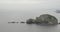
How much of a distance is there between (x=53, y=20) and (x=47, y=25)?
3674 mm

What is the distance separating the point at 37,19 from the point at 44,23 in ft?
12.6

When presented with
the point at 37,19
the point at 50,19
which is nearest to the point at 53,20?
the point at 50,19

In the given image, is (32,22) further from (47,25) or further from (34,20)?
(47,25)

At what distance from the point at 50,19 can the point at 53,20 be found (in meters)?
1.53

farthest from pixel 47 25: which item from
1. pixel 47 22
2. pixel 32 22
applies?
pixel 32 22

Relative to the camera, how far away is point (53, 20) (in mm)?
86250

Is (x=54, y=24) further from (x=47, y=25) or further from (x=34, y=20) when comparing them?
(x=34, y=20)

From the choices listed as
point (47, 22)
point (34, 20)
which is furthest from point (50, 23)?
point (34, 20)

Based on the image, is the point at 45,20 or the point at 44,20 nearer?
the point at 45,20

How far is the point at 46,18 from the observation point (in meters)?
86.8

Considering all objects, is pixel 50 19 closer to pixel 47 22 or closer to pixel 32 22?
pixel 47 22

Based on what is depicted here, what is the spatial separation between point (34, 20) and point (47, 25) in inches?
252

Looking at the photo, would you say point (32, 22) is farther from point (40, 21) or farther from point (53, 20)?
point (53, 20)

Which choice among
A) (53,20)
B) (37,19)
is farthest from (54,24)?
(37,19)
